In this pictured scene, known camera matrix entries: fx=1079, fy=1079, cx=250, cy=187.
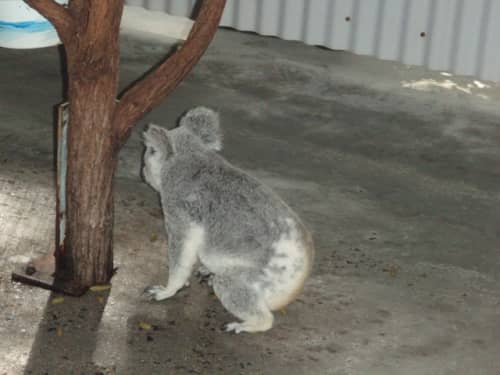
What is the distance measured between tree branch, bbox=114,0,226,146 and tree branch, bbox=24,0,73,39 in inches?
14.7

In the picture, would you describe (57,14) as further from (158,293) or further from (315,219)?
(315,219)

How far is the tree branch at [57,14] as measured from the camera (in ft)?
13.5

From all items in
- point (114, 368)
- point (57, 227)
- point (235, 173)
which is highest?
point (235, 173)

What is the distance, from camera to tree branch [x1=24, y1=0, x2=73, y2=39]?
410 cm

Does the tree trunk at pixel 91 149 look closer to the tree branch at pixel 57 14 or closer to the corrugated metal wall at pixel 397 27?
the tree branch at pixel 57 14

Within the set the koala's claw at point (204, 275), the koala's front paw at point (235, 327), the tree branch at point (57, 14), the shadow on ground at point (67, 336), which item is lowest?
the shadow on ground at point (67, 336)

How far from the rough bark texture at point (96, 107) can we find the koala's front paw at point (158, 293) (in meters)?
0.21

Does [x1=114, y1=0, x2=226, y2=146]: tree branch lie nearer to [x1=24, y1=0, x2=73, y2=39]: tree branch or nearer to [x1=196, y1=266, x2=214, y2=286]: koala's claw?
[x1=24, y1=0, x2=73, y2=39]: tree branch

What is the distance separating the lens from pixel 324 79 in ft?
24.5

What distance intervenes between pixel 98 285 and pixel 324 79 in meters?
3.29

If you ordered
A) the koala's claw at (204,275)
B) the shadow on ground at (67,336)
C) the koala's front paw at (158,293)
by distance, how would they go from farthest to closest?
the koala's claw at (204,275) → the koala's front paw at (158,293) → the shadow on ground at (67,336)

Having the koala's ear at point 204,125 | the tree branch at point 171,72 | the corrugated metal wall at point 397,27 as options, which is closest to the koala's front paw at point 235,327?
the koala's ear at point 204,125

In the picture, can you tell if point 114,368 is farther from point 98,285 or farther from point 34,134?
point 34,134

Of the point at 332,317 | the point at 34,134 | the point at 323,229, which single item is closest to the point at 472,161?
the point at 323,229
